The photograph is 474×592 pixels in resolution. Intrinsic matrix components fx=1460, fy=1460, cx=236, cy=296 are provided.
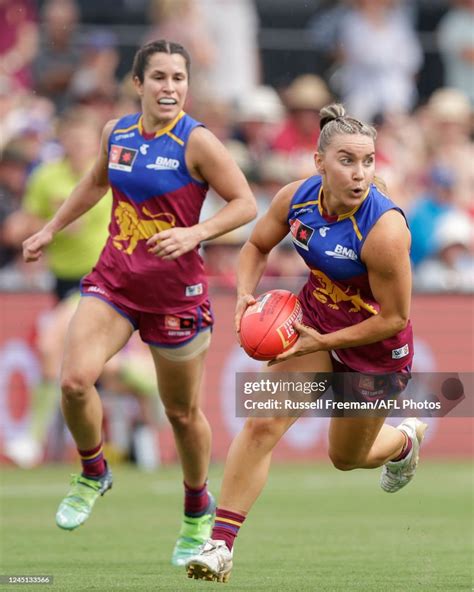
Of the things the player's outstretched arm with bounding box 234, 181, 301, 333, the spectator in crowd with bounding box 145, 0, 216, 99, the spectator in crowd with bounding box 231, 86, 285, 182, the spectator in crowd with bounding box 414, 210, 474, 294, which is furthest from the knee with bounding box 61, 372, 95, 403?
the spectator in crowd with bounding box 145, 0, 216, 99

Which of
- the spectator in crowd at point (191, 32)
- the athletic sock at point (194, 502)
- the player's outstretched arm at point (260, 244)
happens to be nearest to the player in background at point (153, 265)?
the athletic sock at point (194, 502)

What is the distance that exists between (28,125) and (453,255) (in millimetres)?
4517

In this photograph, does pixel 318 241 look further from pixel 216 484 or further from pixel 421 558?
pixel 216 484

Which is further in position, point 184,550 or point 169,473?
point 169,473

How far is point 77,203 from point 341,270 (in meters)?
2.01

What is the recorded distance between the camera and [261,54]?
17062mm

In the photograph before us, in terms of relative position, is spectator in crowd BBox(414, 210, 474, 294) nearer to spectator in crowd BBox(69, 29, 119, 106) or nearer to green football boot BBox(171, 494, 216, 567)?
spectator in crowd BBox(69, 29, 119, 106)

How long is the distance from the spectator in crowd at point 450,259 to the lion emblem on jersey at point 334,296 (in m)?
7.60

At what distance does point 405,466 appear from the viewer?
26.3 feet

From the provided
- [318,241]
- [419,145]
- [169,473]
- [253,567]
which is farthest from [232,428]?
[318,241]

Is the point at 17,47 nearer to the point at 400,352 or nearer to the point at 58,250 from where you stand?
the point at 58,250

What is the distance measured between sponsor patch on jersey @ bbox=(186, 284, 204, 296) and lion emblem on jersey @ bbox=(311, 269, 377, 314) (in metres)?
1.09

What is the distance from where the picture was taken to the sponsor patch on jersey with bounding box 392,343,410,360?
289 inches

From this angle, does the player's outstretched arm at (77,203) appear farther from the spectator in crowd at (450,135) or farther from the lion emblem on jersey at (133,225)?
the spectator in crowd at (450,135)
